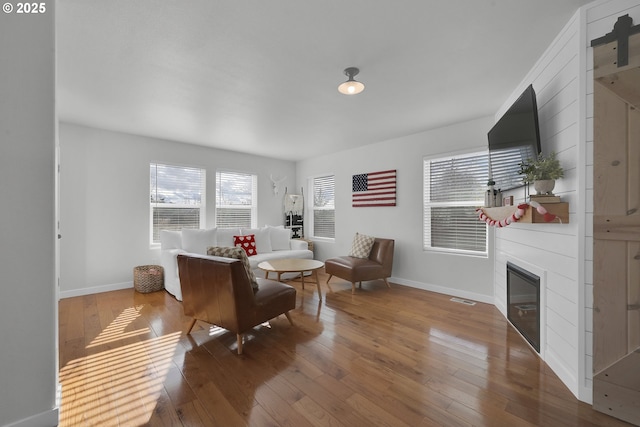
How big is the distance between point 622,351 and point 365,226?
3777 mm

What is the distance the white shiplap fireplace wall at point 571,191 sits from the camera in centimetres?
180

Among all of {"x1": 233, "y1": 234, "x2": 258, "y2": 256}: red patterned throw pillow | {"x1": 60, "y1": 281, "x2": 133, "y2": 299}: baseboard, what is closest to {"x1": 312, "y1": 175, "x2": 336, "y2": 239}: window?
{"x1": 233, "y1": 234, "x2": 258, "y2": 256}: red patterned throw pillow

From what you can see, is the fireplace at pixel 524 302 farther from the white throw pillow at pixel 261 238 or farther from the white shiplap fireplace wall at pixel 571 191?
the white throw pillow at pixel 261 238

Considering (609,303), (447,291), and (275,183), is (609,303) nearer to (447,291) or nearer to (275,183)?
(447,291)

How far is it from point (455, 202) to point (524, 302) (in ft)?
5.79

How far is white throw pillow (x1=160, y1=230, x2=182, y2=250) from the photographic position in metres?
4.46

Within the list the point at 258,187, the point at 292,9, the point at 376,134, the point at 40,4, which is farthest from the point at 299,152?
the point at 40,4

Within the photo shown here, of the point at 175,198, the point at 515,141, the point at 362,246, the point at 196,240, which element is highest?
the point at 515,141

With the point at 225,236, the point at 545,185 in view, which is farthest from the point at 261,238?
the point at 545,185

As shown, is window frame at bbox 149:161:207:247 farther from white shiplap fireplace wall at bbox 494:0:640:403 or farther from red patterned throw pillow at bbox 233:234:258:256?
white shiplap fireplace wall at bbox 494:0:640:403

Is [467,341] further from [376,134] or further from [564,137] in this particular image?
[376,134]

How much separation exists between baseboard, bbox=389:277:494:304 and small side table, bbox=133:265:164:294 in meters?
3.91

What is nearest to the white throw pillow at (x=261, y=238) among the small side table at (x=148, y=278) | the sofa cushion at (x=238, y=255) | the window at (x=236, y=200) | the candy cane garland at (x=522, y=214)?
the window at (x=236, y=200)

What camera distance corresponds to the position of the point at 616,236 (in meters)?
1.69
